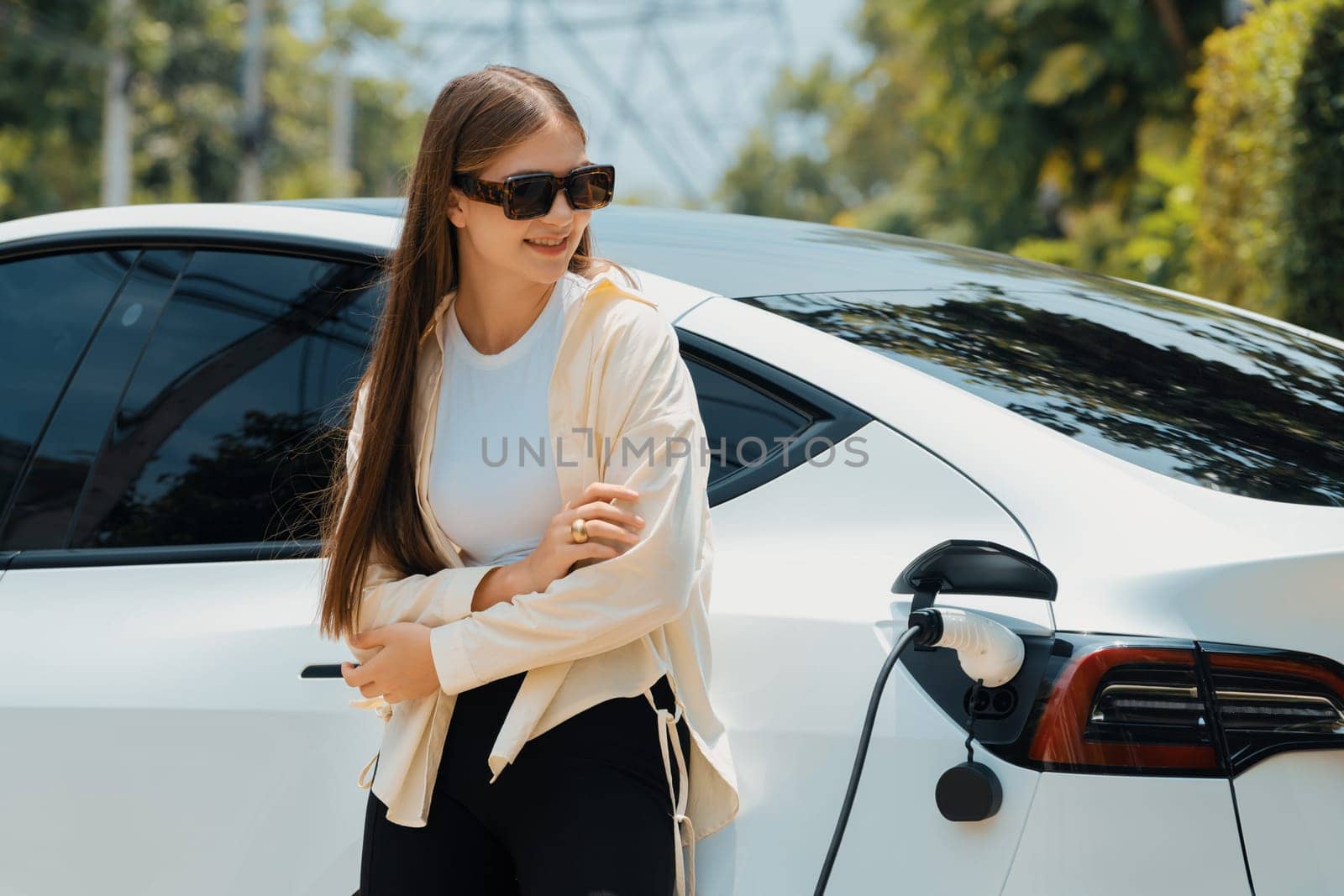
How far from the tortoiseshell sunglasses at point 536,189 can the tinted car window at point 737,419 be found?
0.32m

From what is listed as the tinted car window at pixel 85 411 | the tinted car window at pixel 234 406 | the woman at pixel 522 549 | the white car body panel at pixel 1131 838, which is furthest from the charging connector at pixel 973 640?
the tinted car window at pixel 85 411

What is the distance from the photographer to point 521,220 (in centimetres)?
178

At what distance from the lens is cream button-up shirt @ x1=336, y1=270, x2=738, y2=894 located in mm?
1625

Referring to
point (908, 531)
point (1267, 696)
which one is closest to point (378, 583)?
point (908, 531)

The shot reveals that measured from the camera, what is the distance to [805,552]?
1785 mm

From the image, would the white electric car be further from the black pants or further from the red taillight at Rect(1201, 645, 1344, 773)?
the black pants

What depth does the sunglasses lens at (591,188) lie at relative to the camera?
5.87ft

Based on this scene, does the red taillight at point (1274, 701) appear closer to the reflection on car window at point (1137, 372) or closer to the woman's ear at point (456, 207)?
the reflection on car window at point (1137, 372)

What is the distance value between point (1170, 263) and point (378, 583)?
8.91 m

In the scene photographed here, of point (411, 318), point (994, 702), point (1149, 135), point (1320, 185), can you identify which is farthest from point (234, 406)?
point (1149, 135)

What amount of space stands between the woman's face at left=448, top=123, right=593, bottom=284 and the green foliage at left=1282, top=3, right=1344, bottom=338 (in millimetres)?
4878

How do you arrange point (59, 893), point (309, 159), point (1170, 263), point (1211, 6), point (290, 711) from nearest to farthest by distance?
point (290, 711) → point (59, 893) → point (1170, 263) → point (1211, 6) → point (309, 159)

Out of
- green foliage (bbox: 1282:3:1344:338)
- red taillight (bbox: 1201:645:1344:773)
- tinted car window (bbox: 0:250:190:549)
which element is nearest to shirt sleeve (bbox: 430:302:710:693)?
red taillight (bbox: 1201:645:1344:773)

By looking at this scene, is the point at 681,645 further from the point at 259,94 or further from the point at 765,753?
the point at 259,94
